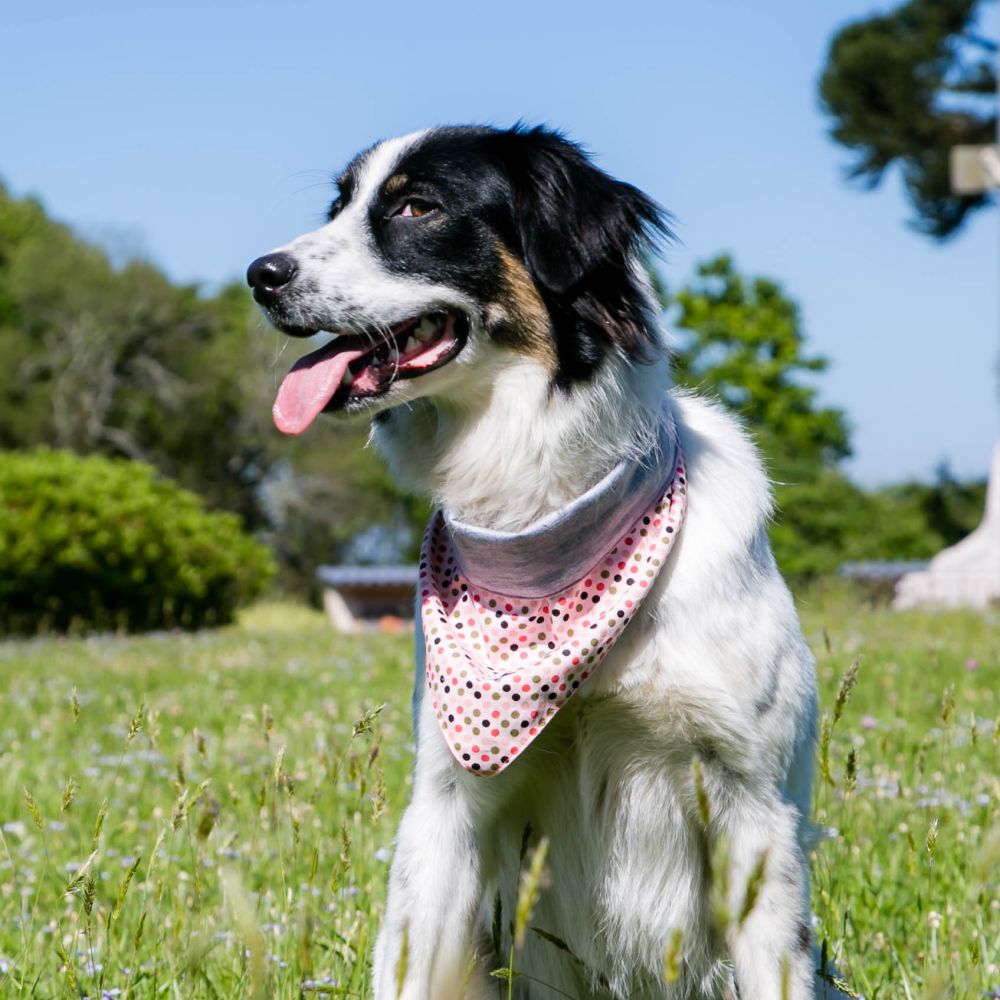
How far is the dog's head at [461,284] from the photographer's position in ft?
9.30

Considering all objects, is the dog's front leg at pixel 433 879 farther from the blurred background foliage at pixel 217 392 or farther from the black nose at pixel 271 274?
the blurred background foliage at pixel 217 392

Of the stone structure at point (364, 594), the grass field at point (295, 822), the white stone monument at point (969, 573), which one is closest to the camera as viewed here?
the grass field at point (295, 822)

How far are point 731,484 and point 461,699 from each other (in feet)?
2.53

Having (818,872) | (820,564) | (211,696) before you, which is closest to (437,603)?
(818,872)

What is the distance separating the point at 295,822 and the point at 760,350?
34919 millimetres

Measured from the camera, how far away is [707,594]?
264cm

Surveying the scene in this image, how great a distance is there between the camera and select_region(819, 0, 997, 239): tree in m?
29.2

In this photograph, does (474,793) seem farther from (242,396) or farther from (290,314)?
(242,396)

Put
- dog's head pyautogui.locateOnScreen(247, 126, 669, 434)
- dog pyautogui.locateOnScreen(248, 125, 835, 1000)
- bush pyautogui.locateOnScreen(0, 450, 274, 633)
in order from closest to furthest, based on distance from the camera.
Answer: dog pyautogui.locateOnScreen(248, 125, 835, 1000) < dog's head pyautogui.locateOnScreen(247, 126, 669, 434) < bush pyautogui.locateOnScreen(0, 450, 274, 633)

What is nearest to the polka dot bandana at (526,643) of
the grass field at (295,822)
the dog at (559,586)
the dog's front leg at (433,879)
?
the dog at (559,586)

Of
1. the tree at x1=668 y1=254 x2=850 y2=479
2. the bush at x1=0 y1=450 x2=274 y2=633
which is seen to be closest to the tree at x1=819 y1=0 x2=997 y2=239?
the tree at x1=668 y1=254 x2=850 y2=479

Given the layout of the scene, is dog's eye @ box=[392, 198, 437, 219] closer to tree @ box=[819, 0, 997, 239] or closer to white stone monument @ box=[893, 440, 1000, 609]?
white stone monument @ box=[893, 440, 1000, 609]

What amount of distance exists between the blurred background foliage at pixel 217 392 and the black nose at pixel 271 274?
30.5 metres

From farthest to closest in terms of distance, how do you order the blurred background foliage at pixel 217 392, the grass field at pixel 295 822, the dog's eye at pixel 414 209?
the blurred background foliage at pixel 217 392
the dog's eye at pixel 414 209
the grass field at pixel 295 822
